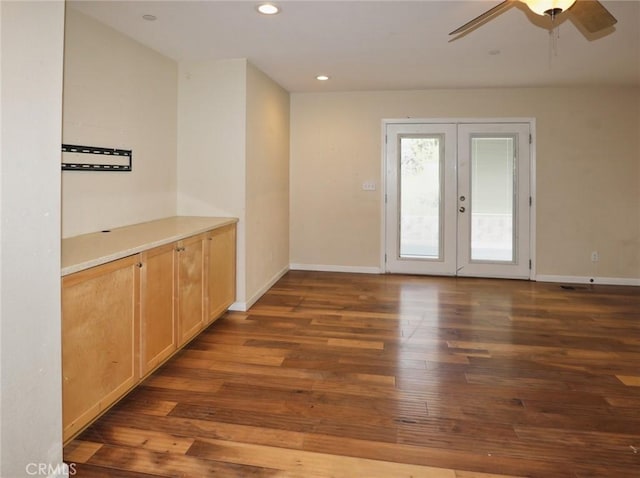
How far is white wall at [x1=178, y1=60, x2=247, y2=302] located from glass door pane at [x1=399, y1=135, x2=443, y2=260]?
8.07 ft

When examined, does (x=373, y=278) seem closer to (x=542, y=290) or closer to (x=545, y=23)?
(x=542, y=290)

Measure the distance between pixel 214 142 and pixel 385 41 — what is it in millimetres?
1762

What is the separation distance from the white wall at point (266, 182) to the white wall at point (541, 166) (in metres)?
0.41

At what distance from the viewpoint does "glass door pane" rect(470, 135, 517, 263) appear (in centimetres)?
559

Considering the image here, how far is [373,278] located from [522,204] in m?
2.07

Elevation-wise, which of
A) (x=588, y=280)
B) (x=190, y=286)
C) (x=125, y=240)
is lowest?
(x=588, y=280)

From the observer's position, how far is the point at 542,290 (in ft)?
16.7

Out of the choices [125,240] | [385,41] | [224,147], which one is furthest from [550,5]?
[224,147]

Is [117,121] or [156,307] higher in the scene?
[117,121]

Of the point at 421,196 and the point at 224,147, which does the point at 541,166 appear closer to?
the point at 421,196

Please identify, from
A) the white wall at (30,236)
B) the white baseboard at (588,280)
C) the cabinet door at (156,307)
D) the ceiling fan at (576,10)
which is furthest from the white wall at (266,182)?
the white baseboard at (588,280)

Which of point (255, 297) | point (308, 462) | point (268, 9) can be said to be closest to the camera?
point (308, 462)

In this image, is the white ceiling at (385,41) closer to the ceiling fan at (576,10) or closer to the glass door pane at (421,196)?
the ceiling fan at (576,10)

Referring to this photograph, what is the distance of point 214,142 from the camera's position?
4.17 metres
